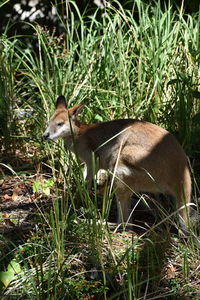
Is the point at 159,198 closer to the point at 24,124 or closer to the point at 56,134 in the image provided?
the point at 56,134

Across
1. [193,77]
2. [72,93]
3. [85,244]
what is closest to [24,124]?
[72,93]

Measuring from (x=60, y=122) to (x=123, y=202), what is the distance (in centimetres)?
110

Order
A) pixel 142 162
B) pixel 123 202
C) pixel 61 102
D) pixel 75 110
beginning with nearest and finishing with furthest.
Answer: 1. pixel 142 162
2. pixel 123 202
3. pixel 75 110
4. pixel 61 102

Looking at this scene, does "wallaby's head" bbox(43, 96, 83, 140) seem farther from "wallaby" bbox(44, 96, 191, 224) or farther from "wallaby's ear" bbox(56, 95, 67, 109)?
"wallaby" bbox(44, 96, 191, 224)

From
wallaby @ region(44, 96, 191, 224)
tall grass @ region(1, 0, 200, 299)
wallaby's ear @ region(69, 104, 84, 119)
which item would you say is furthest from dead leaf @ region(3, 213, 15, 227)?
wallaby's ear @ region(69, 104, 84, 119)

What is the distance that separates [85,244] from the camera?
14.8ft

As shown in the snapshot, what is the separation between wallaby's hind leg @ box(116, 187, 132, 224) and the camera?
5254mm

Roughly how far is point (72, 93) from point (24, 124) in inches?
24.6

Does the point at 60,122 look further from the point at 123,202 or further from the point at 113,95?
the point at 123,202

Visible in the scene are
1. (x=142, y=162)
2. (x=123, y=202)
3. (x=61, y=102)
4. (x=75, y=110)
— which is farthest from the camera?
(x=61, y=102)

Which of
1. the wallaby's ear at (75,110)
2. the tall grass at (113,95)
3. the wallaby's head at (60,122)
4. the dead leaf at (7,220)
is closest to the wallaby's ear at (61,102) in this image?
the wallaby's head at (60,122)

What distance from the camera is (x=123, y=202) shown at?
A: 5.30 metres

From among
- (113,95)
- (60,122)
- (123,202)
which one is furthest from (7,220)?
(113,95)

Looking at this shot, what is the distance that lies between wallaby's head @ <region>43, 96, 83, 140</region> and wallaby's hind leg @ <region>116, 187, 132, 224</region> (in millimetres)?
942
